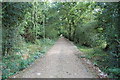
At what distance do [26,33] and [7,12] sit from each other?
877 centimetres

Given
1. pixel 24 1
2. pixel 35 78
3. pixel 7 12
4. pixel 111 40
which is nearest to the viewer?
pixel 35 78

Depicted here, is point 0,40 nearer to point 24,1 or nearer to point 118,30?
point 24,1

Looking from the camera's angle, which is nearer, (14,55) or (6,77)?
(6,77)

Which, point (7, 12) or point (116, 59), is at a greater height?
point (7, 12)

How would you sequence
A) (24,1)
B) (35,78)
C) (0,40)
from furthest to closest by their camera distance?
(24,1), (0,40), (35,78)

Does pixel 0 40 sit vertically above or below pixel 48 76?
above

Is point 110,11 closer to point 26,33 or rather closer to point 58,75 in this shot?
point 58,75

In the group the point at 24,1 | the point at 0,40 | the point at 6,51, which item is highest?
the point at 24,1

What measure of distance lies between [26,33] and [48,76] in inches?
484

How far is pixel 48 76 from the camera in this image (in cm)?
541

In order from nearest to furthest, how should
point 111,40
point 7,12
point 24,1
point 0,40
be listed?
1. point 111,40
2. point 0,40
3. point 7,12
4. point 24,1

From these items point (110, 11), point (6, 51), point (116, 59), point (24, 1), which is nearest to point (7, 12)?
point (24, 1)

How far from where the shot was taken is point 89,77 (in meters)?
5.38

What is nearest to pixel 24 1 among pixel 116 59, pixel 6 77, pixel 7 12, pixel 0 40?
pixel 7 12
